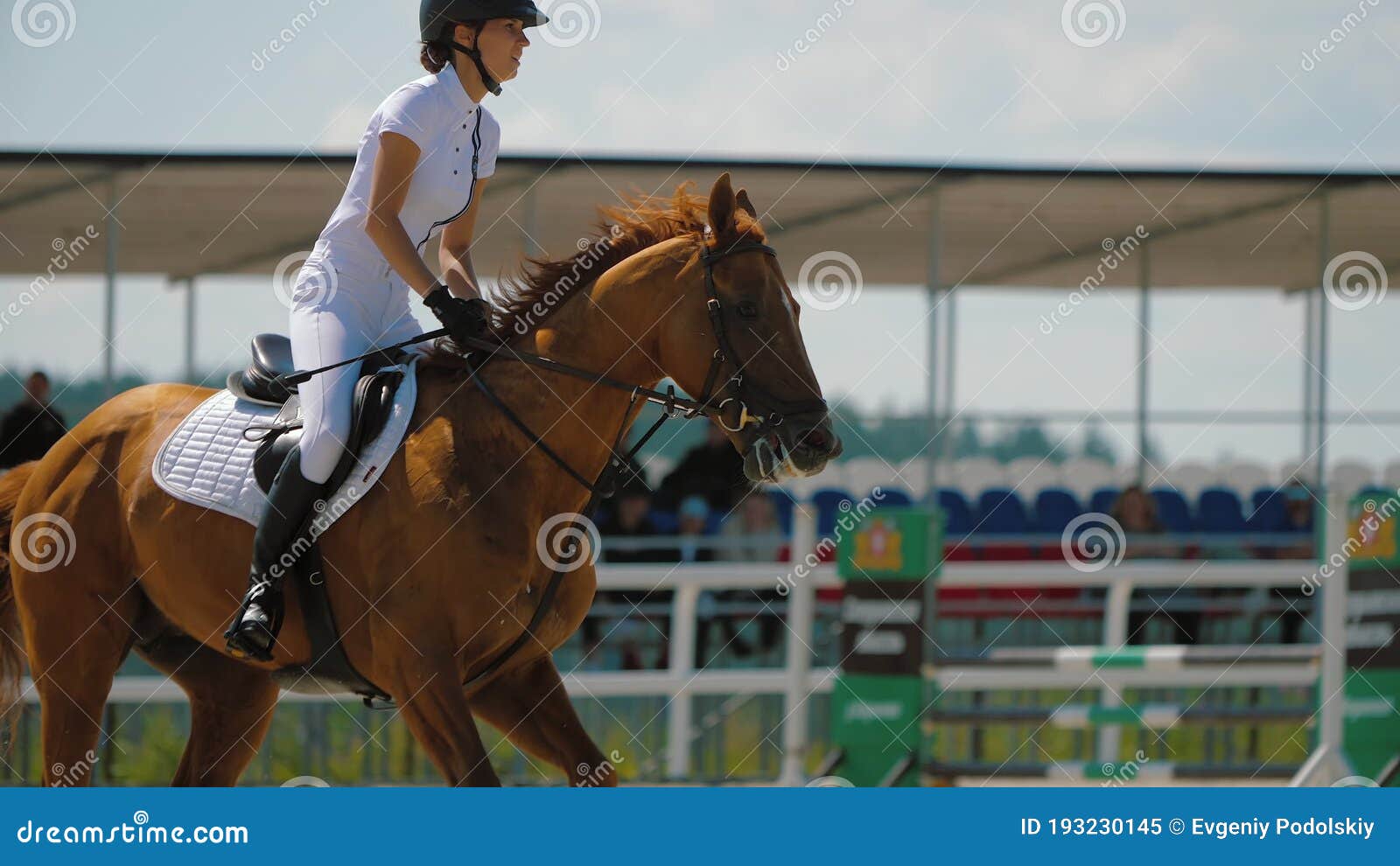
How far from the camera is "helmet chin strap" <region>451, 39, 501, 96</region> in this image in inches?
160

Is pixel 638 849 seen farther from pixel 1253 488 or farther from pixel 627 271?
pixel 1253 488

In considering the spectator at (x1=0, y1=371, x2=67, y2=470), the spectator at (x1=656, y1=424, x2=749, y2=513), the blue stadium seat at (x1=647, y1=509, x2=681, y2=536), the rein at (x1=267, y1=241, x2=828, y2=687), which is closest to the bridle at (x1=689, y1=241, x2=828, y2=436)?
the rein at (x1=267, y1=241, x2=828, y2=687)

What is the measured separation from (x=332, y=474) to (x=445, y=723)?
0.74m

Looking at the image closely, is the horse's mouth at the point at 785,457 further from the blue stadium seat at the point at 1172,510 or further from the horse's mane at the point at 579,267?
the blue stadium seat at the point at 1172,510

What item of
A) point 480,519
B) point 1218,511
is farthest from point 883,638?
point 1218,511

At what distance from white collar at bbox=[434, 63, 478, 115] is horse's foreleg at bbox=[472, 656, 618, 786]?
1509mm

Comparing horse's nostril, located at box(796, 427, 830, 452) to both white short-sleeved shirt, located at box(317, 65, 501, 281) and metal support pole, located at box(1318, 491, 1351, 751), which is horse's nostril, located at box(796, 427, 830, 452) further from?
metal support pole, located at box(1318, 491, 1351, 751)

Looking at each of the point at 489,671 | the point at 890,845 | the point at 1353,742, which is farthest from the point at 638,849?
the point at 1353,742

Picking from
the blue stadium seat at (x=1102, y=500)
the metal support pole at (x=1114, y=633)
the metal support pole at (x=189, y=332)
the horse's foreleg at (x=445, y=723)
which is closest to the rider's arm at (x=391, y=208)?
the horse's foreleg at (x=445, y=723)

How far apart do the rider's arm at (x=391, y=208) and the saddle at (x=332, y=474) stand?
0.31 metres

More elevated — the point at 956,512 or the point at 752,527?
the point at 956,512

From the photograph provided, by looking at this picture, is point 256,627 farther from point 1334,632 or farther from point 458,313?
point 1334,632

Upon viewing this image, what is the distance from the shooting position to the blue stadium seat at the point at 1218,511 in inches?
527

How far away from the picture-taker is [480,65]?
4098mm
